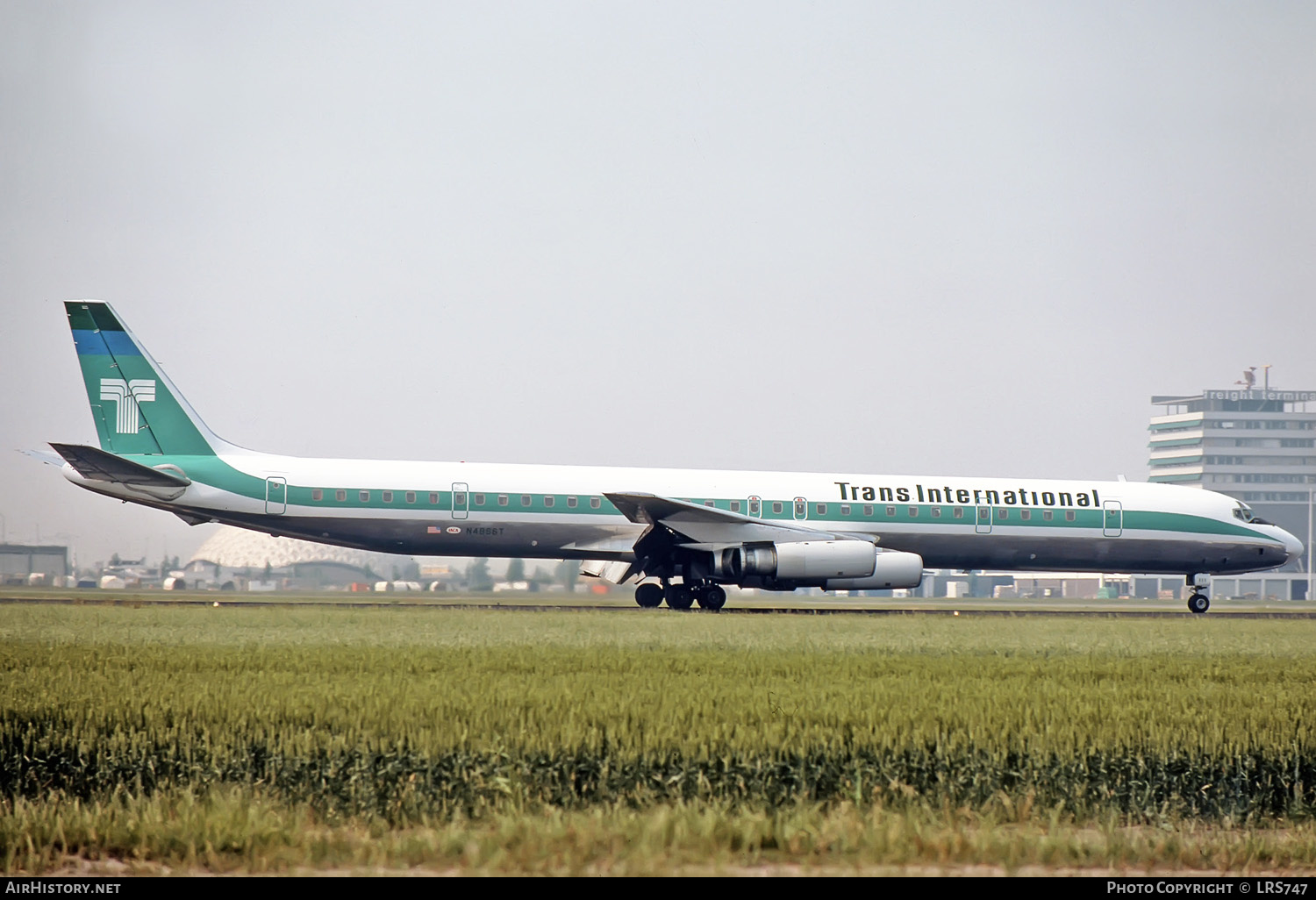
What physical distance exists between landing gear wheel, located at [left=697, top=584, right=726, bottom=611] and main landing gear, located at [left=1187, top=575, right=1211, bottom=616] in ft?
44.6

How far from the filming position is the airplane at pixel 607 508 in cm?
2941

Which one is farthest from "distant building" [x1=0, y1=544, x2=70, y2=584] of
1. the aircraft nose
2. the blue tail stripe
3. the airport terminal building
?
the airport terminal building

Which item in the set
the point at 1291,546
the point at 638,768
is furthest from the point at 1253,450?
the point at 638,768

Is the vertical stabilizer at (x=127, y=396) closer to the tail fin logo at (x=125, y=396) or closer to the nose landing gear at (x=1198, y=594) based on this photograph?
the tail fin logo at (x=125, y=396)

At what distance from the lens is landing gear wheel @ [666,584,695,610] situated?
3148 cm

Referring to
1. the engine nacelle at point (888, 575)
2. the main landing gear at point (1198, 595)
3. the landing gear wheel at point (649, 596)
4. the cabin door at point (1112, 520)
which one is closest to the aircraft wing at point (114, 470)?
the landing gear wheel at point (649, 596)

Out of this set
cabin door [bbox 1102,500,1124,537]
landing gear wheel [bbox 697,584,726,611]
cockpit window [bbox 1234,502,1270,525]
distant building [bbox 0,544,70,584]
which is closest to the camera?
landing gear wheel [bbox 697,584,726,611]

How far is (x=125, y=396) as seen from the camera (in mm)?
30484

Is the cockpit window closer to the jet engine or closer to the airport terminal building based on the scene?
the jet engine

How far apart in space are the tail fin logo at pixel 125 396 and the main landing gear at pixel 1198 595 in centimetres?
2780

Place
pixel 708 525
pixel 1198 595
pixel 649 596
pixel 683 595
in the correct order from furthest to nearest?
pixel 1198 595 → pixel 649 596 → pixel 683 595 → pixel 708 525

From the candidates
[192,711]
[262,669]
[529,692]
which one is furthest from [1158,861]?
[262,669]

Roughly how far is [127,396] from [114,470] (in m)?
2.67

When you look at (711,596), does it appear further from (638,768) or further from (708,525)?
(638,768)
